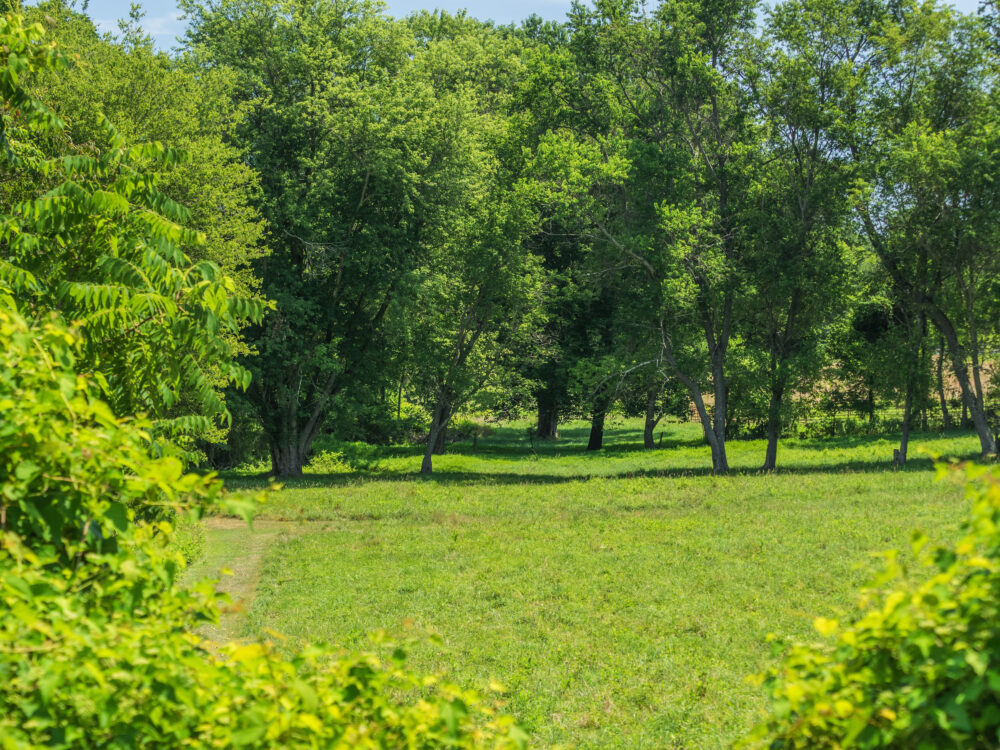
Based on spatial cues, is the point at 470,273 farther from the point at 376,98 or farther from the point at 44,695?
the point at 44,695

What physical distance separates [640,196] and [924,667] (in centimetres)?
3297

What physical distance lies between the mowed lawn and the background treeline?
5.66 m

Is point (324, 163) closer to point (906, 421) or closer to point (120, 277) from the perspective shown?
point (906, 421)

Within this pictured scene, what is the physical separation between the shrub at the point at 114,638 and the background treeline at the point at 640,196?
26.6 meters

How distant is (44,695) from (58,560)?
1.40 m

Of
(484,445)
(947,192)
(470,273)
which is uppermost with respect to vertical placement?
(947,192)

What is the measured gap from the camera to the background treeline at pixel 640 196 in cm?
3269

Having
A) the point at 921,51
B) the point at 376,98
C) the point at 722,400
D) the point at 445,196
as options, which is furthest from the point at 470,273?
the point at 921,51

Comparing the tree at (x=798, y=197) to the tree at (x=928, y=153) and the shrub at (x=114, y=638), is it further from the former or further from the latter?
the shrub at (x=114, y=638)

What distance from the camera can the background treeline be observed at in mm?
32688

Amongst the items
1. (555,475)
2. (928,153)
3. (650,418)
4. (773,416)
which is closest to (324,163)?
(555,475)

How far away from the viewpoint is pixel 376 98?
34125 millimetres

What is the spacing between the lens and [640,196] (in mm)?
34781

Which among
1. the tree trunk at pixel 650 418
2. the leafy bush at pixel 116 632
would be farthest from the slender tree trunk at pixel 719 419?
the leafy bush at pixel 116 632
